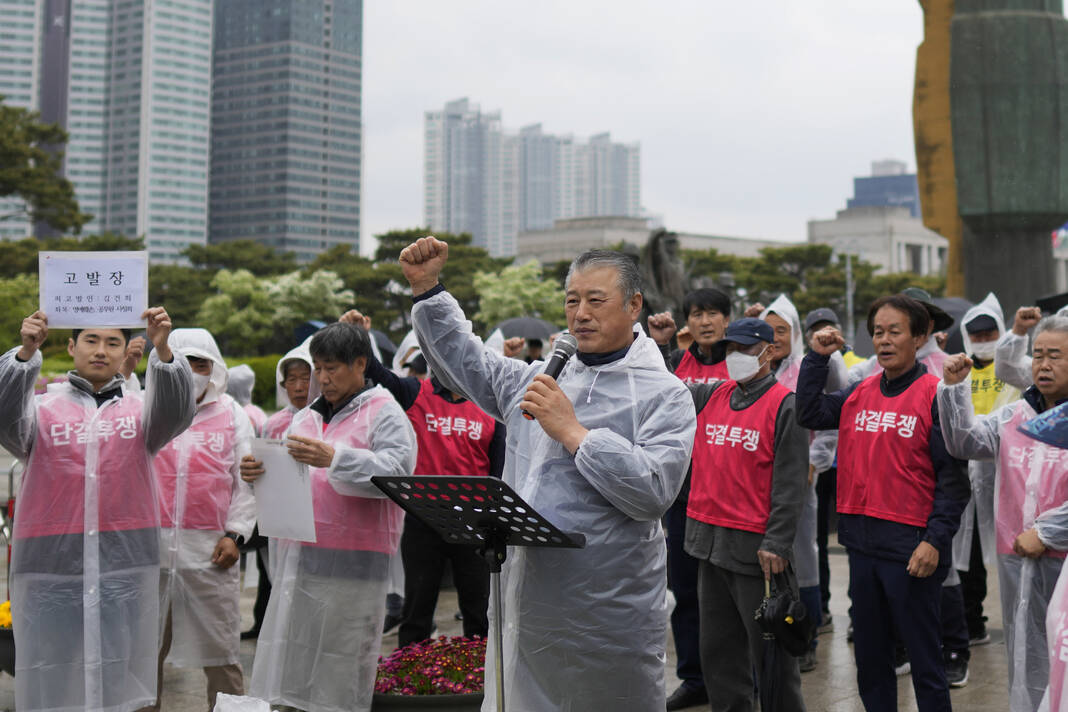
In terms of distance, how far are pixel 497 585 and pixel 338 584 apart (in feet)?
5.26

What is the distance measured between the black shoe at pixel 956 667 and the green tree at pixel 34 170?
1045 inches

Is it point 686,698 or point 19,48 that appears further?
point 19,48

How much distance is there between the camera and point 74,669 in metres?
4.35

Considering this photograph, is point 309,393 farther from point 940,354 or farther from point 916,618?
point 940,354

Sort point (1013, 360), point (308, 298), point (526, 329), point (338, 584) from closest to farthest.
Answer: point (338, 584)
point (1013, 360)
point (526, 329)
point (308, 298)

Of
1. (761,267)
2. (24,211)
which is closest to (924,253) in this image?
(761,267)

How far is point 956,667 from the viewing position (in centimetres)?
610

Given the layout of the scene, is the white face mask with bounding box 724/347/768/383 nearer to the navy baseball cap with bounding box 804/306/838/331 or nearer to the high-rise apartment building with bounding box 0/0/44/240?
the navy baseball cap with bounding box 804/306/838/331

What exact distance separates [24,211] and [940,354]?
2779 centimetres

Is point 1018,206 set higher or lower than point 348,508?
higher

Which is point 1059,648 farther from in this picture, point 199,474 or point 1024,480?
point 199,474

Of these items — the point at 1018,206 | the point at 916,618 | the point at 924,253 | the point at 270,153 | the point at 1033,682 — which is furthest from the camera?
the point at 270,153

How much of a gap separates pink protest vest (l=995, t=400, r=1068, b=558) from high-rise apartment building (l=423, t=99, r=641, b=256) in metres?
133

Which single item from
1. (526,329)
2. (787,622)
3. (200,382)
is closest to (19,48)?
(526,329)
